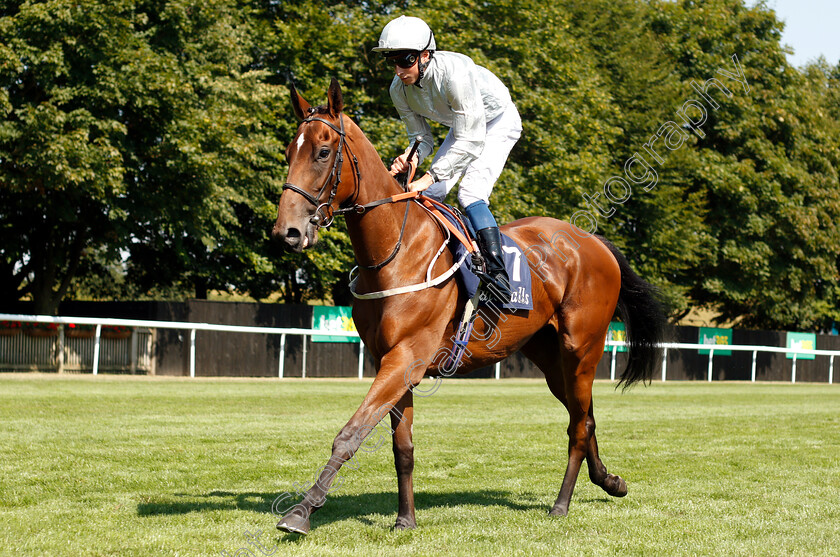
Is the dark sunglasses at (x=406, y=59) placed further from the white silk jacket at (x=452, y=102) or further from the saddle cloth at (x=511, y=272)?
the saddle cloth at (x=511, y=272)

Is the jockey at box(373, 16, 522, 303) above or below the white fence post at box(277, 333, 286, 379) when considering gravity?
above

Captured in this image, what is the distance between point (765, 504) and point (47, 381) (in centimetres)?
1454

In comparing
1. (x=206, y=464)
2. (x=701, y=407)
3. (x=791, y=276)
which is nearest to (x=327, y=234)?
(x=701, y=407)

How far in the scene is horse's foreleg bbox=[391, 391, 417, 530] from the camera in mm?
5148

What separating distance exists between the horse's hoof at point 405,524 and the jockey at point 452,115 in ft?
4.93

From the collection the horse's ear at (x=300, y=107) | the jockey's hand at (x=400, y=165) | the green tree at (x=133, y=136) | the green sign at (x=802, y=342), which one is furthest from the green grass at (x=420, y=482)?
the green sign at (x=802, y=342)

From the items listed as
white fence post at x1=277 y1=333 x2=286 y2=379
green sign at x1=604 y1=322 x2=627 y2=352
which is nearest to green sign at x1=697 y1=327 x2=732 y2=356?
green sign at x1=604 y1=322 x2=627 y2=352

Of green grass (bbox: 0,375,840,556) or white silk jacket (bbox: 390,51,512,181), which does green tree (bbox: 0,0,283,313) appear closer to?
green grass (bbox: 0,375,840,556)

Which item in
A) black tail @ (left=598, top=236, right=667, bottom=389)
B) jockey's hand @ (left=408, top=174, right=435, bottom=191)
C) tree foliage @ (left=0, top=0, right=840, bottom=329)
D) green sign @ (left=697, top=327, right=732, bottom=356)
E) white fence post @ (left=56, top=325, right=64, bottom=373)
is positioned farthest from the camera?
green sign @ (left=697, top=327, right=732, bottom=356)

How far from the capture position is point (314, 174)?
4641mm

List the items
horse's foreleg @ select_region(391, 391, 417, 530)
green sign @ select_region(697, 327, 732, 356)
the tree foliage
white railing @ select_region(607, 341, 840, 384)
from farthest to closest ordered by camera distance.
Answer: green sign @ select_region(697, 327, 732, 356)
white railing @ select_region(607, 341, 840, 384)
the tree foliage
horse's foreleg @ select_region(391, 391, 417, 530)

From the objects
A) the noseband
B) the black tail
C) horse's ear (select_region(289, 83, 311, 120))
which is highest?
horse's ear (select_region(289, 83, 311, 120))

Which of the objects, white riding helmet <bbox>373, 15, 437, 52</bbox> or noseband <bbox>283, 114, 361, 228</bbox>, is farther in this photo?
white riding helmet <bbox>373, 15, 437, 52</bbox>

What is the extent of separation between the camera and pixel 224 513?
17.3 ft
